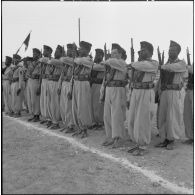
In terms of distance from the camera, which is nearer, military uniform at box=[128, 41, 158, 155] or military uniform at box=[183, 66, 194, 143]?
military uniform at box=[128, 41, 158, 155]

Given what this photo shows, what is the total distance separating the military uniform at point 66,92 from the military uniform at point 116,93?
1.63m

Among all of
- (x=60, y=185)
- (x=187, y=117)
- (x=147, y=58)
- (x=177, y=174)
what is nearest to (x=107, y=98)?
(x=147, y=58)

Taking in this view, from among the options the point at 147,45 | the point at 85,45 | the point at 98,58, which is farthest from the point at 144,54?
the point at 98,58

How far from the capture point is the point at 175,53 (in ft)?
24.8

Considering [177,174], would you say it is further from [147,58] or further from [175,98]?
[147,58]

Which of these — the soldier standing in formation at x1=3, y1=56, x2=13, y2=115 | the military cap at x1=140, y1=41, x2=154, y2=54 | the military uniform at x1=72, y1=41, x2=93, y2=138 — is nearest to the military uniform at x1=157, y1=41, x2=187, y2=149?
the military cap at x1=140, y1=41, x2=154, y2=54

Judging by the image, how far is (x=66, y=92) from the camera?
9391 millimetres

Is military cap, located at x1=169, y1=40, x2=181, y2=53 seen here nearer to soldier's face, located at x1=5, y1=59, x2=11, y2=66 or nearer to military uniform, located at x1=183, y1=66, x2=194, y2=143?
military uniform, located at x1=183, y1=66, x2=194, y2=143

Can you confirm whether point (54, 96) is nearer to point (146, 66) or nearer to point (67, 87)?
point (67, 87)

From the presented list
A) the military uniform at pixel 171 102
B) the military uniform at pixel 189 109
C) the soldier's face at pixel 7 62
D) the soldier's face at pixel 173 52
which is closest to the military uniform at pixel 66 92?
the military uniform at pixel 171 102

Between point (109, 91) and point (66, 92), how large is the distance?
6.12 ft

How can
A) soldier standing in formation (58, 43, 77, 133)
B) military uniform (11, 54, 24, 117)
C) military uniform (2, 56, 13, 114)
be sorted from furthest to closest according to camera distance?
A: 1. military uniform (2, 56, 13, 114)
2. military uniform (11, 54, 24, 117)
3. soldier standing in formation (58, 43, 77, 133)

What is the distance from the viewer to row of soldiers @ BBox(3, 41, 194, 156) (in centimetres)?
735

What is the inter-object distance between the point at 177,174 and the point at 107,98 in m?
2.39
